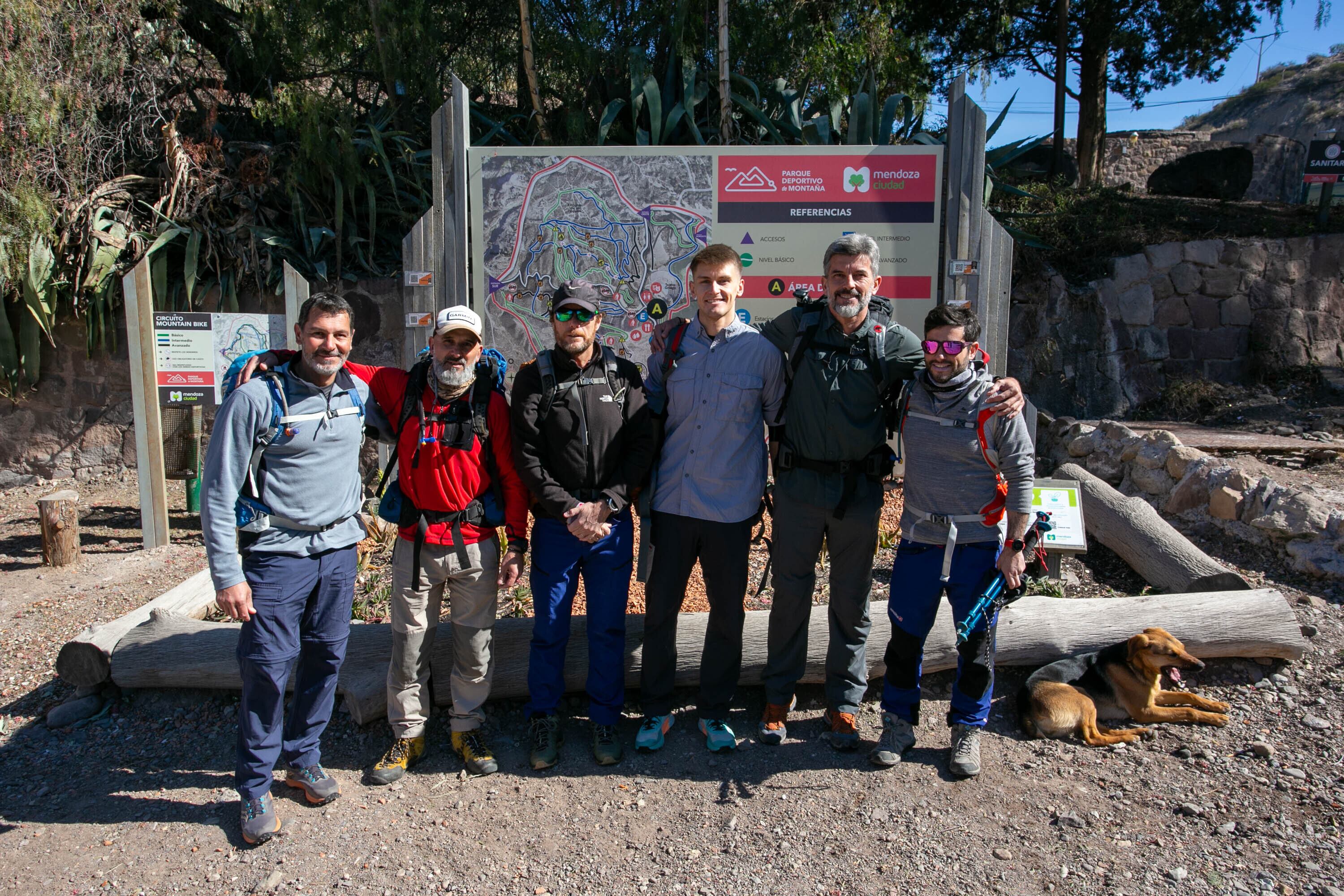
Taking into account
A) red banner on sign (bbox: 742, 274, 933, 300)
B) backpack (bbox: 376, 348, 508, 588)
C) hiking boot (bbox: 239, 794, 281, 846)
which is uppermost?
red banner on sign (bbox: 742, 274, 933, 300)

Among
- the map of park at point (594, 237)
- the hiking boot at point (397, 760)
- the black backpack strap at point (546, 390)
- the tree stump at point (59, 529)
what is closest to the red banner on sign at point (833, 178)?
the map of park at point (594, 237)

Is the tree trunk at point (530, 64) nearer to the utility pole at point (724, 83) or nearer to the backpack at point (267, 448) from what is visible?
the utility pole at point (724, 83)

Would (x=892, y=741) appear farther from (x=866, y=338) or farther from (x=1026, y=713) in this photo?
(x=866, y=338)

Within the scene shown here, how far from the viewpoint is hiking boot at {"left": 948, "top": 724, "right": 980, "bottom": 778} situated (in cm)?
312

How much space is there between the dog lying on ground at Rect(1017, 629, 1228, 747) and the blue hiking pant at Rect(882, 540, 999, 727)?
1.13ft

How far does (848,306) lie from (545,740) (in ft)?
6.78

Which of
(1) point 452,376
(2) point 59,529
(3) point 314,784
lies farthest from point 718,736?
(2) point 59,529

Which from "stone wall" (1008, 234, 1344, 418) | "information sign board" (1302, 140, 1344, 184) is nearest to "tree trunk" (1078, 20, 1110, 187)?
"information sign board" (1302, 140, 1344, 184)

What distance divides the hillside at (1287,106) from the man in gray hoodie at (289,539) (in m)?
23.5

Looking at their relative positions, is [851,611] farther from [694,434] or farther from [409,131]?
[409,131]

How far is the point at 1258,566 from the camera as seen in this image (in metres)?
4.96

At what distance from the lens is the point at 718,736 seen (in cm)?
333

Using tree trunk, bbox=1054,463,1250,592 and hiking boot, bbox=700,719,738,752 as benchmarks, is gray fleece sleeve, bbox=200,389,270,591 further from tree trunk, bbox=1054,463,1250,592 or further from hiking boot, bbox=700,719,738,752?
tree trunk, bbox=1054,463,1250,592

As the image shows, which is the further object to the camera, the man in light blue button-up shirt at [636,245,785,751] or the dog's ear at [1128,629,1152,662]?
the dog's ear at [1128,629,1152,662]
